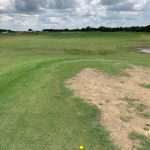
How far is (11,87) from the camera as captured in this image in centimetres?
1407

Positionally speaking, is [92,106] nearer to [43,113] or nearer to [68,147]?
[43,113]

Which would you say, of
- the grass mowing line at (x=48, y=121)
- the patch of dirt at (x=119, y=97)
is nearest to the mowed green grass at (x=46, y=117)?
the grass mowing line at (x=48, y=121)

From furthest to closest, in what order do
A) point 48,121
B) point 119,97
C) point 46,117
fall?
point 119,97, point 46,117, point 48,121

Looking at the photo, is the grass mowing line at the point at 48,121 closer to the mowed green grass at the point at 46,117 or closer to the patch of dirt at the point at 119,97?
the mowed green grass at the point at 46,117

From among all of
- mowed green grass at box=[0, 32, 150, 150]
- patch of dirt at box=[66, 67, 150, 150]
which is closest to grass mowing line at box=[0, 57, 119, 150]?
mowed green grass at box=[0, 32, 150, 150]

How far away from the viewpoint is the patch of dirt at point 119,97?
9203mm

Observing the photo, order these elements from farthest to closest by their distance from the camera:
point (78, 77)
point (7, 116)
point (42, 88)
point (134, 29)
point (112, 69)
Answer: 1. point (134, 29)
2. point (112, 69)
3. point (78, 77)
4. point (42, 88)
5. point (7, 116)

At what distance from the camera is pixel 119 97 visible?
39.9ft

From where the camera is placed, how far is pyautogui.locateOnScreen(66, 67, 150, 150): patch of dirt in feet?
30.2

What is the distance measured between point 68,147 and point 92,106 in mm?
3157

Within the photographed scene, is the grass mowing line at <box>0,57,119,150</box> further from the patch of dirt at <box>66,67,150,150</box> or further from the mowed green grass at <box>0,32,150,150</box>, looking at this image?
the patch of dirt at <box>66,67,150,150</box>

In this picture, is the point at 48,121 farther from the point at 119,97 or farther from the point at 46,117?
the point at 119,97

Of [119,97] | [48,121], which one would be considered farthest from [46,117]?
[119,97]

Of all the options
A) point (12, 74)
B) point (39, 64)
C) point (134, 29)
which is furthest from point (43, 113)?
point (134, 29)
